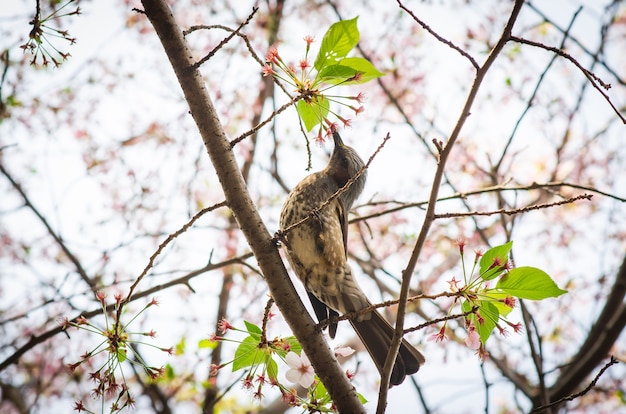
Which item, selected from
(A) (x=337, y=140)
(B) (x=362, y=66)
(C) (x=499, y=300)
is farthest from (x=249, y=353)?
(A) (x=337, y=140)

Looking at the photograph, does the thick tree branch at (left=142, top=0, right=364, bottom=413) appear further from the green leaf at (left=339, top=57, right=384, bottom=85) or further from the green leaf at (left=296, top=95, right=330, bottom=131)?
the green leaf at (left=339, top=57, right=384, bottom=85)

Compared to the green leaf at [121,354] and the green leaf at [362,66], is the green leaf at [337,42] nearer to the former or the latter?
the green leaf at [362,66]

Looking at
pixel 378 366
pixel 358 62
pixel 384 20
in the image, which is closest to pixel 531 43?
pixel 358 62

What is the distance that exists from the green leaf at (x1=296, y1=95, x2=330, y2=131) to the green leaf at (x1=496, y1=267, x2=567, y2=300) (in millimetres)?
968

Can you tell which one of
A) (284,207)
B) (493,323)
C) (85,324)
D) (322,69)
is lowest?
(493,323)

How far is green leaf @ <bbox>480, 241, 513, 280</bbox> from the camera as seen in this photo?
6.01 feet

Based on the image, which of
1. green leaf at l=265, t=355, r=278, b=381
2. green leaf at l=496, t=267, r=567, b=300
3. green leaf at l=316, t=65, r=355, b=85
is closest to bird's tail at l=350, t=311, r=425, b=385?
green leaf at l=265, t=355, r=278, b=381

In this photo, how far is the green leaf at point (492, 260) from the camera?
1.83 m

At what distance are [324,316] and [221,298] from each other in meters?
2.26

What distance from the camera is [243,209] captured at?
2.17 metres

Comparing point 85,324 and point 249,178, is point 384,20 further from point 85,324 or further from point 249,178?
point 85,324

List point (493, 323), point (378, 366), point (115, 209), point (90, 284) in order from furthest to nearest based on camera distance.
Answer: point (115, 209), point (90, 284), point (378, 366), point (493, 323)

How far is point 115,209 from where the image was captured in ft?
19.6

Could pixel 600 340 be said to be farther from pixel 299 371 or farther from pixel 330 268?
pixel 299 371
